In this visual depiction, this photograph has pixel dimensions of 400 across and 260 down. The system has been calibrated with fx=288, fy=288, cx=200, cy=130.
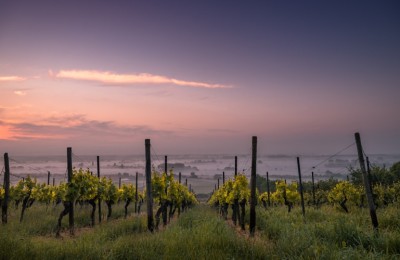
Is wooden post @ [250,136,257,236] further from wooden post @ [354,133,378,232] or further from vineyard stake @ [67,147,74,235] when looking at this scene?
vineyard stake @ [67,147,74,235]

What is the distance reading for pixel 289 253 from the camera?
8836mm

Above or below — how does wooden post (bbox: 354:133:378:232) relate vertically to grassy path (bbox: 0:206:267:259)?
above

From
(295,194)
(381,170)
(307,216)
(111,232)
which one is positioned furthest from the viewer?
(381,170)

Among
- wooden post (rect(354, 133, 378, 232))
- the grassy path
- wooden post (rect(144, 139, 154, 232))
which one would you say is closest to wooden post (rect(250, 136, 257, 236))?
the grassy path

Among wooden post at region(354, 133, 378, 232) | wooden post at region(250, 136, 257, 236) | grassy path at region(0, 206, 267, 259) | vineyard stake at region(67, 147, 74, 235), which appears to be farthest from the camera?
vineyard stake at region(67, 147, 74, 235)

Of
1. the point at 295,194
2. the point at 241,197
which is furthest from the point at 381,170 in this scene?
the point at 241,197

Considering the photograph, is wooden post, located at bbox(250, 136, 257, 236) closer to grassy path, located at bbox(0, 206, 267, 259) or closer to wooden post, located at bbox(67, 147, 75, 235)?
grassy path, located at bbox(0, 206, 267, 259)

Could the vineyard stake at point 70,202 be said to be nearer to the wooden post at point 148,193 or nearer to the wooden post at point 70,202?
the wooden post at point 70,202

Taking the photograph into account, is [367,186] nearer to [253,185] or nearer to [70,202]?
A: [253,185]

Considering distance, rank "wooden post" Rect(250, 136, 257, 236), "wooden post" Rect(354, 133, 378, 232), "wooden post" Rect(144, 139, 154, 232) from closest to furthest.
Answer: "wooden post" Rect(354, 133, 378, 232)
"wooden post" Rect(144, 139, 154, 232)
"wooden post" Rect(250, 136, 257, 236)

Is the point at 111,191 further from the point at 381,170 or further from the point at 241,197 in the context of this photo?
the point at 381,170

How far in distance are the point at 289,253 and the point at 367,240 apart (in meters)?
3.27

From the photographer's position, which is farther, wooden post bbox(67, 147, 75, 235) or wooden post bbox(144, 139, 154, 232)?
wooden post bbox(67, 147, 75, 235)

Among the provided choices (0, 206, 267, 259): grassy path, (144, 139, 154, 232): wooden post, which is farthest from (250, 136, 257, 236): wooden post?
(144, 139, 154, 232): wooden post
